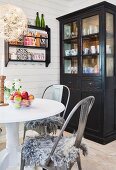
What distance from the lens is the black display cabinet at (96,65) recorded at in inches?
122

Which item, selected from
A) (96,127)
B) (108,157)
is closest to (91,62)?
(96,127)

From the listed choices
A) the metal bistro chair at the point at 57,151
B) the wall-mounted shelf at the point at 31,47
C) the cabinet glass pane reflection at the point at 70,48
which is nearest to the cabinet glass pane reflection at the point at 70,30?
the cabinet glass pane reflection at the point at 70,48

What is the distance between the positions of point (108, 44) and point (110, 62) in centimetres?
29

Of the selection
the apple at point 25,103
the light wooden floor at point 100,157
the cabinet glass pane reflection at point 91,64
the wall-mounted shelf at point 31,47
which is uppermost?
the wall-mounted shelf at point 31,47

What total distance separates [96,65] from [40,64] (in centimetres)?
106

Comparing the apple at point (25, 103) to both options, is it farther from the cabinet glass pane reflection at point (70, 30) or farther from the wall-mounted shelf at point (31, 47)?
the cabinet glass pane reflection at point (70, 30)

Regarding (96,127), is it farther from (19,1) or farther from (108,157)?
(19,1)

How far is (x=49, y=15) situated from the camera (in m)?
3.83

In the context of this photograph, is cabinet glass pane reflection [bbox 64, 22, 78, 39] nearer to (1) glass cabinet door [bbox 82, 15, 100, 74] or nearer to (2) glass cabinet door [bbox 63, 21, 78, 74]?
(2) glass cabinet door [bbox 63, 21, 78, 74]

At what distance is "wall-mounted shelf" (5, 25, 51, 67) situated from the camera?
3271 millimetres

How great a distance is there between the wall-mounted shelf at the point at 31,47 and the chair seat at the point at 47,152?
1899 mm

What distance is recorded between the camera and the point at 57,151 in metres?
1.55

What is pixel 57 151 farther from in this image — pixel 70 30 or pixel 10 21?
pixel 70 30

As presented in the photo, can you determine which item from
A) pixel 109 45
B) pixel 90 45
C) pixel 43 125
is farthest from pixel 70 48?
pixel 43 125
